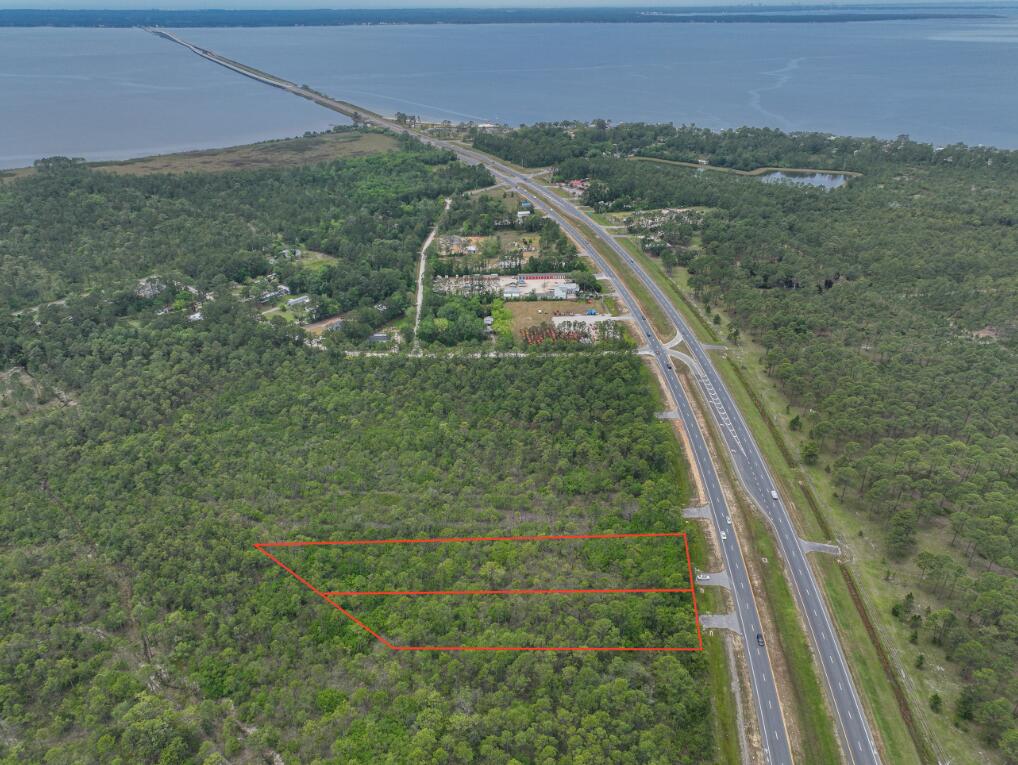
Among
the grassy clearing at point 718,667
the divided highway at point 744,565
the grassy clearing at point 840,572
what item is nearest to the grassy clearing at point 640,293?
the divided highway at point 744,565

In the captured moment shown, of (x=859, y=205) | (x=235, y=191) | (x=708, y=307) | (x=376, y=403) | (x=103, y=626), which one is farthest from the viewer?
(x=235, y=191)

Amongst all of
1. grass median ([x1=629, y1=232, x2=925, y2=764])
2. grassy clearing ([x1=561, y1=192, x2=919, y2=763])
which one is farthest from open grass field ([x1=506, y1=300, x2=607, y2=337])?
grassy clearing ([x1=561, y1=192, x2=919, y2=763])

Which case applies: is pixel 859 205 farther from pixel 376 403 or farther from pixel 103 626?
pixel 103 626

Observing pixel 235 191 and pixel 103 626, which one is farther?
pixel 235 191

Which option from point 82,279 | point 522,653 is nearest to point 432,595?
point 522,653

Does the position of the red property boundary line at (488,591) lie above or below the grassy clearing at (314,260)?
below

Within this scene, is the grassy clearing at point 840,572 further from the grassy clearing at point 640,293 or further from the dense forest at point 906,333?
the grassy clearing at point 640,293

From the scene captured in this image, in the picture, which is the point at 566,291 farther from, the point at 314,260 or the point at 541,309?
the point at 314,260
